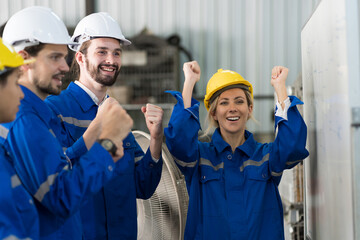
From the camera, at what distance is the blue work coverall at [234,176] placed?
2150 mm

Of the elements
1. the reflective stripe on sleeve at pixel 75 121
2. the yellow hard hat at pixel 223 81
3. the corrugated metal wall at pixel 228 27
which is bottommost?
the reflective stripe on sleeve at pixel 75 121

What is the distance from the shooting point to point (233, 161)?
2307mm

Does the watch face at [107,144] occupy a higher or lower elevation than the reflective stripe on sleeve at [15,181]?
higher

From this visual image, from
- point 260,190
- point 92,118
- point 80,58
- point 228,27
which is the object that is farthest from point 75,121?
point 228,27

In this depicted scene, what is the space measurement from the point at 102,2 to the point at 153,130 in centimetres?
647

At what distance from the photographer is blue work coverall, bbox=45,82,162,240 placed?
7.55 feet

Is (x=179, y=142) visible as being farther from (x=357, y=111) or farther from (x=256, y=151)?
(x=357, y=111)

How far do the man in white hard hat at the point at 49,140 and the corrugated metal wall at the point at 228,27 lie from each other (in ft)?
20.5

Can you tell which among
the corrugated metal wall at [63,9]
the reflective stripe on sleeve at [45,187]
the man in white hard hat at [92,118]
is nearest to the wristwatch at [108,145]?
the reflective stripe on sleeve at [45,187]

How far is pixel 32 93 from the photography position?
1723mm

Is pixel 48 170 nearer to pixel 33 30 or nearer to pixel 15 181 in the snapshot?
pixel 15 181

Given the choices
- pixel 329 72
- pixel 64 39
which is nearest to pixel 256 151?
pixel 329 72

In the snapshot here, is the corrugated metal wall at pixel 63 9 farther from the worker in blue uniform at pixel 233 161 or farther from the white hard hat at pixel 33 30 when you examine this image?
the white hard hat at pixel 33 30

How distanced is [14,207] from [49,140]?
0.28 meters
